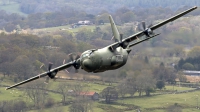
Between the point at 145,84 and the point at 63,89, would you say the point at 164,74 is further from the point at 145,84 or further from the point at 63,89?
the point at 63,89

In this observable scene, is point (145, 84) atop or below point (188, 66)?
below

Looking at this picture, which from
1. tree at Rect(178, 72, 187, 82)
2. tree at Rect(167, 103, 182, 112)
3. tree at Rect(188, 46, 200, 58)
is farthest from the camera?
tree at Rect(188, 46, 200, 58)

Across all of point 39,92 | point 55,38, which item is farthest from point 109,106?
point 55,38

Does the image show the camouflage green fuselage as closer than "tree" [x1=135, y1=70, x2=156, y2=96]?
Yes

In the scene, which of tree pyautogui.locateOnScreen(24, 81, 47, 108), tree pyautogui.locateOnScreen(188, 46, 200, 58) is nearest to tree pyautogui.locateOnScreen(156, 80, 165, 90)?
tree pyautogui.locateOnScreen(188, 46, 200, 58)

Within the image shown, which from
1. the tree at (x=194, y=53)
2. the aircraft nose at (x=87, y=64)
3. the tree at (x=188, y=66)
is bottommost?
the aircraft nose at (x=87, y=64)

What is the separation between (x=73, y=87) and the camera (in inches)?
4072

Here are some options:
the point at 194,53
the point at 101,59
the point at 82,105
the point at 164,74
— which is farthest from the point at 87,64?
the point at 194,53

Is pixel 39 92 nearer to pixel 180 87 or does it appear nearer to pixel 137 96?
pixel 137 96

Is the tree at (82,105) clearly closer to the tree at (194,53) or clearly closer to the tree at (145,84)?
the tree at (145,84)

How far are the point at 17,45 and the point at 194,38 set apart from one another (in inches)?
1756

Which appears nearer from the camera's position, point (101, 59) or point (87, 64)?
point (87, 64)

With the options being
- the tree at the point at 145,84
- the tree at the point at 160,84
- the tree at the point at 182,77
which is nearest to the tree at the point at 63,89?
the tree at the point at 145,84

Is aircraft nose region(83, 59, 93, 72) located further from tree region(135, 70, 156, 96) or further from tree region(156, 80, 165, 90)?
tree region(156, 80, 165, 90)
